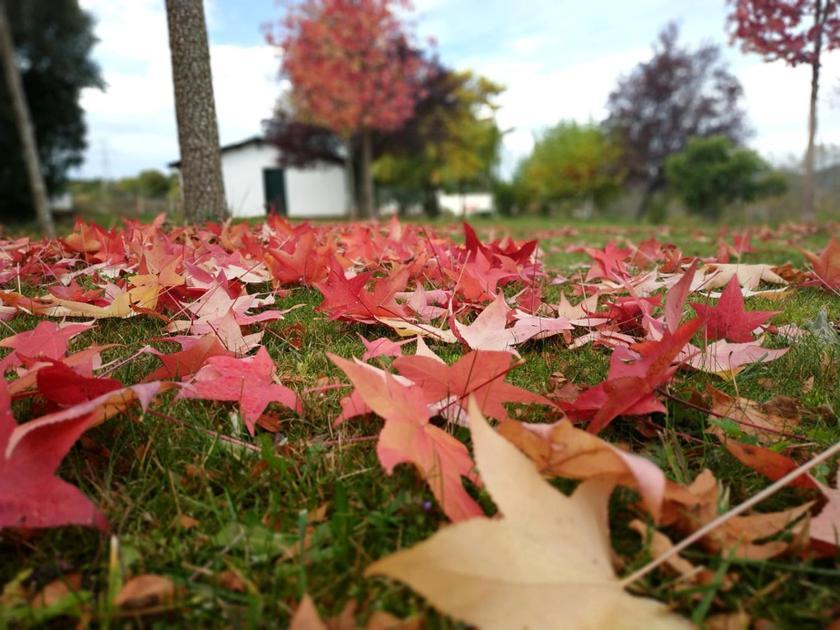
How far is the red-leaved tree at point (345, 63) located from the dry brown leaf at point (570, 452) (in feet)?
60.5

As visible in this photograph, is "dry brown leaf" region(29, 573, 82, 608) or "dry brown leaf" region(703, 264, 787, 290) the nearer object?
"dry brown leaf" region(29, 573, 82, 608)

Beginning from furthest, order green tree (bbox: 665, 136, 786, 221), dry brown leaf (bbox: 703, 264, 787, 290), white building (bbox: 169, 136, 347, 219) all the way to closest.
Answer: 1. white building (bbox: 169, 136, 347, 219)
2. green tree (bbox: 665, 136, 786, 221)
3. dry brown leaf (bbox: 703, 264, 787, 290)

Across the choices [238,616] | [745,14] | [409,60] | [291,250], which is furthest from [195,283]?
[409,60]

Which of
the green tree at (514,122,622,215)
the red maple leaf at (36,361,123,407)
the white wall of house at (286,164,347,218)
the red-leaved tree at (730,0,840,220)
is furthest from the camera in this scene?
the green tree at (514,122,622,215)

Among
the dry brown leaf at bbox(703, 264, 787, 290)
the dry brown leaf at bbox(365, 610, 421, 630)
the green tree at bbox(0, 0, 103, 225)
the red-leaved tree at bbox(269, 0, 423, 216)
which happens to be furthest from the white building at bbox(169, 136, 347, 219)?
the dry brown leaf at bbox(365, 610, 421, 630)

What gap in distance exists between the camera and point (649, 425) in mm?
888

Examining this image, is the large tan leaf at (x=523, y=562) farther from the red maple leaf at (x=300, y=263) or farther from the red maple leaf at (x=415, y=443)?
the red maple leaf at (x=300, y=263)

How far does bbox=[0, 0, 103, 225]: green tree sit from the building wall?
1062 cm

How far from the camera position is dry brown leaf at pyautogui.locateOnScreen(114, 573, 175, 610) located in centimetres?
53

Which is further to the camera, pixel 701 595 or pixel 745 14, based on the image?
pixel 745 14

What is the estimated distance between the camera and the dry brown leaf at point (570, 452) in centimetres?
56

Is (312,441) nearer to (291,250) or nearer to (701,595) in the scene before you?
(701,595)

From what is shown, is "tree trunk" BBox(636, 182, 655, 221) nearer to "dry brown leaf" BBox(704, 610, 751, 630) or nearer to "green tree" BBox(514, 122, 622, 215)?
"green tree" BBox(514, 122, 622, 215)

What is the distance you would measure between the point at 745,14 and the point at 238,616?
12771 millimetres
